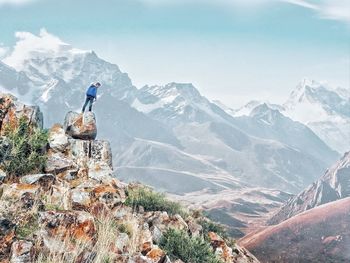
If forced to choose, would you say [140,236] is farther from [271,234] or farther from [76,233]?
[271,234]

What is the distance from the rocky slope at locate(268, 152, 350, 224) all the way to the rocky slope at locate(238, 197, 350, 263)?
64.9 metres

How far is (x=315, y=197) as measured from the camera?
12744 centimetres

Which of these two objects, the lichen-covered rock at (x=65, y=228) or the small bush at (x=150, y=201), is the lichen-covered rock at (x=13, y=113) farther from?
the lichen-covered rock at (x=65, y=228)

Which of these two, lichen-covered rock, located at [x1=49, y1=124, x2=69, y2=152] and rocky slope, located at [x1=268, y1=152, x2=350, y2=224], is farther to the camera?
rocky slope, located at [x1=268, y1=152, x2=350, y2=224]

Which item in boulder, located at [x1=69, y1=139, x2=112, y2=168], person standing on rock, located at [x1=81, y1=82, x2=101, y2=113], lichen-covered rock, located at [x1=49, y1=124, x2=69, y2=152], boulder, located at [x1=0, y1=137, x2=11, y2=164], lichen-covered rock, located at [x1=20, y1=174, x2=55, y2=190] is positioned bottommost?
boulder, located at [x1=69, y1=139, x2=112, y2=168]

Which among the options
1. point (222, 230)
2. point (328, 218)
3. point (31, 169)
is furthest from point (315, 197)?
point (31, 169)

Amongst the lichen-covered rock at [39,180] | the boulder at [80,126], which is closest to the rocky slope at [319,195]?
the boulder at [80,126]

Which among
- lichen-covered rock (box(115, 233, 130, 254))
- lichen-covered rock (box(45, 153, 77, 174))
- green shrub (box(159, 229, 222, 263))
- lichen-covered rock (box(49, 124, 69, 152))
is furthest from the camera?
lichen-covered rock (box(49, 124, 69, 152))

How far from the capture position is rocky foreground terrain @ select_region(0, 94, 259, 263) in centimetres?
757

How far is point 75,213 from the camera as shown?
29.0 ft

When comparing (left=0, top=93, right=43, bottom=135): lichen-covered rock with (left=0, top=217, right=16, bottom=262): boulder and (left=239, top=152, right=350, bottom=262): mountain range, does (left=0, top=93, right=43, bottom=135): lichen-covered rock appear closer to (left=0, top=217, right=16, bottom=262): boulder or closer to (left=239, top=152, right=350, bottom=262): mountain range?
(left=0, top=217, right=16, bottom=262): boulder

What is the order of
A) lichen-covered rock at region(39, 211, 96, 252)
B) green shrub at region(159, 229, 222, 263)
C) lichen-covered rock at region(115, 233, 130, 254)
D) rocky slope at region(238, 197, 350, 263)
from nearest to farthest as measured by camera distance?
lichen-covered rock at region(39, 211, 96, 252) → lichen-covered rock at region(115, 233, 130, 254) → green shrub at region(159, 229, 222, 263) → rocky slope at region(238, 197, 350, 263)

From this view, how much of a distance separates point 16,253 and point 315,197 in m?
129

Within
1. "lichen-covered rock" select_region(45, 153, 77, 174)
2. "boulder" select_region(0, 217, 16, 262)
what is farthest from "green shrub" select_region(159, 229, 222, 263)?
"boulder" select_region(0, 217, 16, 262)
